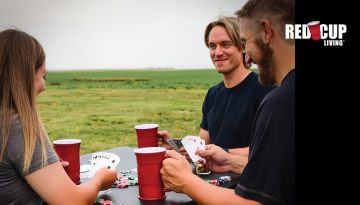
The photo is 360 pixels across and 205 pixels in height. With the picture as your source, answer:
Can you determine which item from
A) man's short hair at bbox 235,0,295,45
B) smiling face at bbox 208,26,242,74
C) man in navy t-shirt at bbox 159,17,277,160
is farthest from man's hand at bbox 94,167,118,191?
smiling face at bbox 208,26,242,74

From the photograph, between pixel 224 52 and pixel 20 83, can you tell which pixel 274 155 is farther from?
pixel 224 52

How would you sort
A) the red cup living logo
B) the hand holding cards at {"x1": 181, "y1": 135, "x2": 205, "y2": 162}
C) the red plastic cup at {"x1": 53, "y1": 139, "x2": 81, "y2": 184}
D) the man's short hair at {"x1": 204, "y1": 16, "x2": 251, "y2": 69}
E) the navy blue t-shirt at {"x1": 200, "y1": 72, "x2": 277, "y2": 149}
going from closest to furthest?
the red cup living logo
the red plastic cup at {"x1": 53, "y1": 139, "x2": 81, "y2": 184}
the hand holding cards at {"x1": 181, "y1": 135, "x2": 205, "y2": 162}
the navy blue t-shirt at {"x1": 200, "y1": 72, "x2": 277, "y2": 149}
the man's short hair at {"x1": 204, "y1": 16, "x2": 251, "y2": 69}

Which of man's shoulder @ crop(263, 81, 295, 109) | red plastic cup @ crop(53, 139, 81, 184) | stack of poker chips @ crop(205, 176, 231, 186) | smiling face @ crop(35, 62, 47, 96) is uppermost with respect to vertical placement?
smiling face @ crop(35, 62, 47, 96)

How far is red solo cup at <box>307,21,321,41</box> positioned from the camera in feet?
4.13

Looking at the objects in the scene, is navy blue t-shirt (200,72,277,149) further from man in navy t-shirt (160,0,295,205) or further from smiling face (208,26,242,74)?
man in navy t-shirt (160,0,295,205)

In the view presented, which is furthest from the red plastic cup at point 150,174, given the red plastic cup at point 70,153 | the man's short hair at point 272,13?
the man's short hair at point 272,13

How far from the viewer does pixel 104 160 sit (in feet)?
5.60

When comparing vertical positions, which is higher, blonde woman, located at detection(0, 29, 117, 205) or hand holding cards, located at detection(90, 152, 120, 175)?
blonde woman, located at detection(0, 29, 117, 205)

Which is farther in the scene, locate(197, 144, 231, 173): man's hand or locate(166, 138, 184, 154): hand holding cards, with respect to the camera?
locate(166, 138, 184, 154): hand holding cards

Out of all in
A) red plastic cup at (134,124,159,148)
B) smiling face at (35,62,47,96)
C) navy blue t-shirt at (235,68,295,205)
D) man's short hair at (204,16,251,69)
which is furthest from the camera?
man's short hair at (204,16,251,69)

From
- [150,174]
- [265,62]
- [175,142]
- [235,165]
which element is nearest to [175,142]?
[175,142]

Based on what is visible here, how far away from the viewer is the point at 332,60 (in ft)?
3.82

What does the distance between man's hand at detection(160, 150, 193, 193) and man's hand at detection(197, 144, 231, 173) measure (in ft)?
1.35

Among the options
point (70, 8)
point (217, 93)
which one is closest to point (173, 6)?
point (70, 8)
